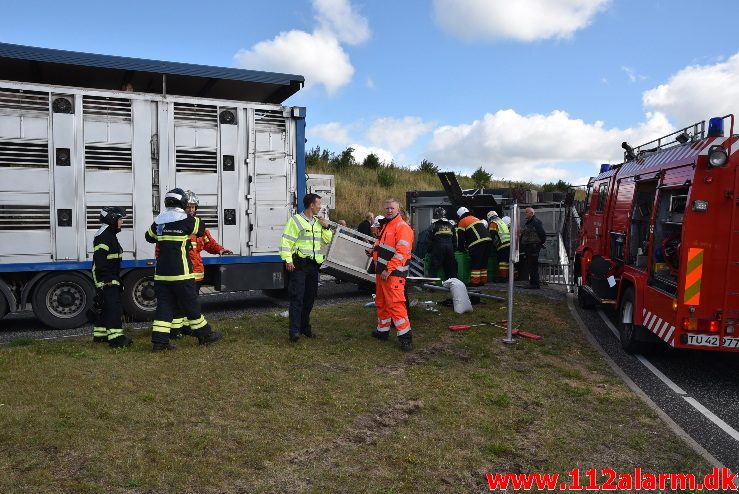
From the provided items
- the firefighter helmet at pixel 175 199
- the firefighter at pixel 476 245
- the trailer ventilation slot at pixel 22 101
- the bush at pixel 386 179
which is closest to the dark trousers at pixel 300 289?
the firefighter helmet at pixel 175 199

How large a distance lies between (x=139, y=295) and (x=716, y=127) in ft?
26.3

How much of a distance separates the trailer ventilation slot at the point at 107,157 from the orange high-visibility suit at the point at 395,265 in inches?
169

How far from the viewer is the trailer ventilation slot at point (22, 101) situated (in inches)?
323

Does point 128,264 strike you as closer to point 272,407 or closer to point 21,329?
point 21,329

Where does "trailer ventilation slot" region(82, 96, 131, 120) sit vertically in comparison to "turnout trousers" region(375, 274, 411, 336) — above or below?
above

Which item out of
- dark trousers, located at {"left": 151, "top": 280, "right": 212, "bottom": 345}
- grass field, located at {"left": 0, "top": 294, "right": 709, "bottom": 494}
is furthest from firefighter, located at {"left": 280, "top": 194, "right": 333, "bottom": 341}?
dark trousers, located at {"left": 151, "top": 280, "right": 212, "bottom": 345}

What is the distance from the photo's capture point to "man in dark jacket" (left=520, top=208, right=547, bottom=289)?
1248cm

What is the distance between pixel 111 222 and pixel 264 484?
449 centimetres

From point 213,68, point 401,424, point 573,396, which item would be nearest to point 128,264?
point 213,68

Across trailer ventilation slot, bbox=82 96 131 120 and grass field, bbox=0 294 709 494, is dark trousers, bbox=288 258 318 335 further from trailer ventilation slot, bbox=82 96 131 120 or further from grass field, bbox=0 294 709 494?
trailer ventilation slot, bbox=82 96 131 120

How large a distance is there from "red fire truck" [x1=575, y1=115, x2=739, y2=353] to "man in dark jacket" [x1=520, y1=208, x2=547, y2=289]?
144 inches

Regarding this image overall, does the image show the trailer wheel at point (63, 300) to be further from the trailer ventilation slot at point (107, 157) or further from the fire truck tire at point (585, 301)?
the fire truck tire at point (585, 301)

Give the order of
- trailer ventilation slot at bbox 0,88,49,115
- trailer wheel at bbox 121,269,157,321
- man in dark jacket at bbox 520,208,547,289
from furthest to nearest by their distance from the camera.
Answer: man in dark jacket at bbox 520,208,547,289 → trailer wheel at bbox 121,269,157,321 → trailer ventilation slot at bbox 0,88,49,115

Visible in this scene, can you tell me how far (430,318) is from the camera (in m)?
9.14
